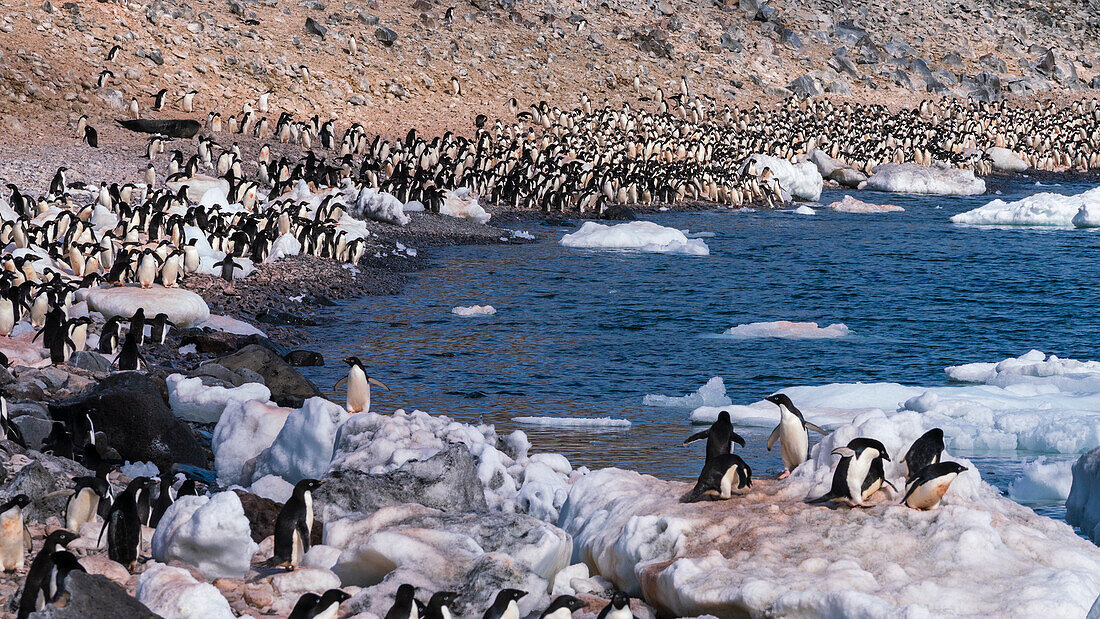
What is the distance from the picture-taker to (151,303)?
50.8 feet

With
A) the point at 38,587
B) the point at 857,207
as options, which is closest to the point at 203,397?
the point at 38,587

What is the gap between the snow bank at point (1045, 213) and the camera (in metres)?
29.7

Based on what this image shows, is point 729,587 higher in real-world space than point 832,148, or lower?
lower

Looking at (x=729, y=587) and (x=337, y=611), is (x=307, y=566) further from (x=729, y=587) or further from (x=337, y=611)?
(x=729, y=587)

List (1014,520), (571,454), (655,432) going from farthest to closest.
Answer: (655,432) < (571,454) < (1014,520)

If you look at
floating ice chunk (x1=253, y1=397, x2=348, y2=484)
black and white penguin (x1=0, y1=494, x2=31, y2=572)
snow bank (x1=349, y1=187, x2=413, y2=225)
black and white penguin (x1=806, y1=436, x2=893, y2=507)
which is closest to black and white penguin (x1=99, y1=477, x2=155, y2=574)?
black and white penguin (x1=0, y1=494, x2=31, y2=572)

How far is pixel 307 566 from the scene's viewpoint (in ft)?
24.7

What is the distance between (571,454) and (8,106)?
20.3 metres

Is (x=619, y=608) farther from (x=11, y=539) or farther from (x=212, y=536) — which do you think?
(x=11, y=539)

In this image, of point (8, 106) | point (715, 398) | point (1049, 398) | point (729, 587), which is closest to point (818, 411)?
point (715, 398)

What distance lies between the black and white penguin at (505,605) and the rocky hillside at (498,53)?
22876 millimetres

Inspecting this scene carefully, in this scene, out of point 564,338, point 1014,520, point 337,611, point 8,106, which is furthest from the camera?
point 8,106

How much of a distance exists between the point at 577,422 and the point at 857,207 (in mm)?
20924

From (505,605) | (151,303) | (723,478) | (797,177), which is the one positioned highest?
(797,177)
